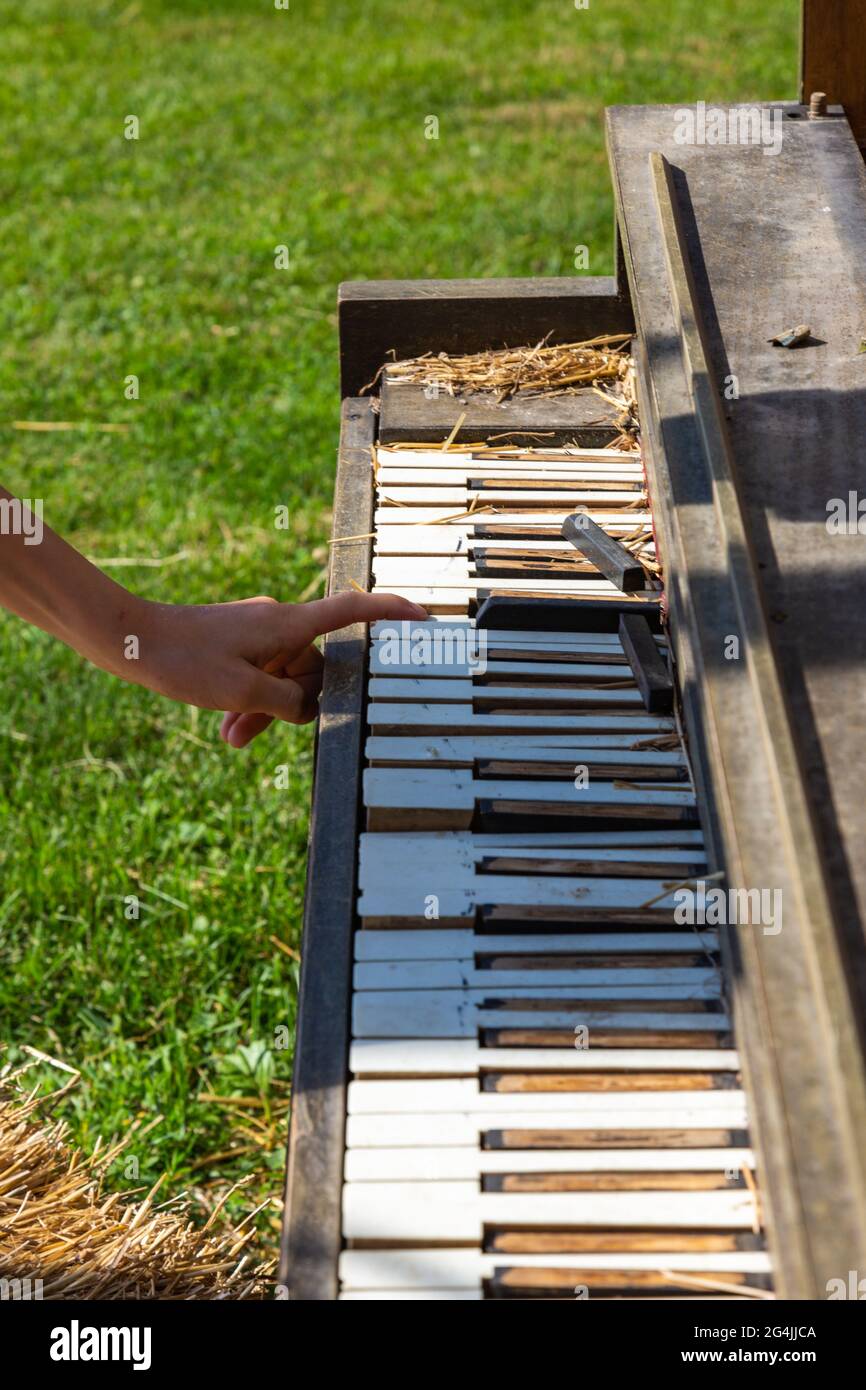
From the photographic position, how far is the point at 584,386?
3.86 metres

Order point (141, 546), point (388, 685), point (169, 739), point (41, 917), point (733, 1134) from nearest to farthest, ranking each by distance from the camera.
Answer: point (733, 1134) < point (388, 685) < point (41, 917) < point (169, 739) < point (141, 546)

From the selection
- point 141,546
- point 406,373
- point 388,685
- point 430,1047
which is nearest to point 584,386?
point 406,373

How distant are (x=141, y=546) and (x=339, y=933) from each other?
4445 millimetres

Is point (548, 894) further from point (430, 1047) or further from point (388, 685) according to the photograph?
point (388, 685)

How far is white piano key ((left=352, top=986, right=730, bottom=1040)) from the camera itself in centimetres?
216

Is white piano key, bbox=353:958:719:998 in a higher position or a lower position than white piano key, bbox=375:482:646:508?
lower

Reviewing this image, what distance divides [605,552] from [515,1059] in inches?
52.8

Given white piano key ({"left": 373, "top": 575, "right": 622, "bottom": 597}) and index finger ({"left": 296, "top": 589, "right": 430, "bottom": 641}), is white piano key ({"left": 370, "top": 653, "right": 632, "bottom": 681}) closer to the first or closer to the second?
index finger ({"left": 296, "top": 589, "right": 430, "bottom": 641})

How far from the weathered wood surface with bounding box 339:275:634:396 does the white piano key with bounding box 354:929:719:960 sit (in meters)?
2.09

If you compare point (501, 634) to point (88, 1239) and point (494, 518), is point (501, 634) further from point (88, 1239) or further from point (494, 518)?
point (88, 1239)

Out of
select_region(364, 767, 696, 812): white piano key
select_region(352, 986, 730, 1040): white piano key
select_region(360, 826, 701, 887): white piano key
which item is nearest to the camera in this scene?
select_region(352, 986, 730, 1040): white piano key

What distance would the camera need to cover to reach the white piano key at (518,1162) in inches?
78.2

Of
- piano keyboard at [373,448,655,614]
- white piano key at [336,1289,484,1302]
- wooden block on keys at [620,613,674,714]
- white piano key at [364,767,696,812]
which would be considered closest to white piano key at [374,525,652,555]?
piano keyboard at [373,448,655,614]
